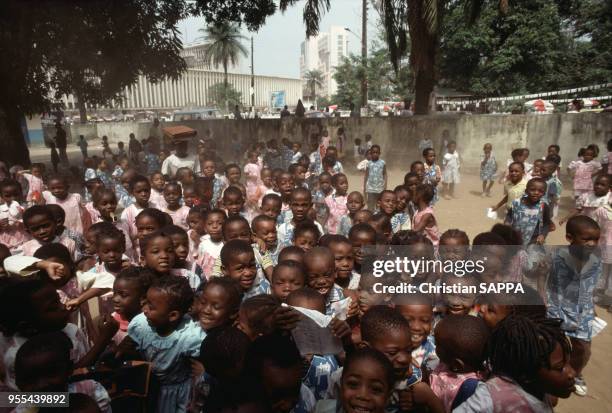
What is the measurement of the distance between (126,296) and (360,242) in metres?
1.69

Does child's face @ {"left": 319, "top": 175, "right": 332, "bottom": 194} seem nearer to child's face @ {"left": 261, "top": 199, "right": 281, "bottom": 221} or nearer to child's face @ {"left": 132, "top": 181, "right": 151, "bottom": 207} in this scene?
child's face @ {"left": 261, "top": 199, "right": 281, "bottom": 221}

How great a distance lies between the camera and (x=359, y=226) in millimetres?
3197

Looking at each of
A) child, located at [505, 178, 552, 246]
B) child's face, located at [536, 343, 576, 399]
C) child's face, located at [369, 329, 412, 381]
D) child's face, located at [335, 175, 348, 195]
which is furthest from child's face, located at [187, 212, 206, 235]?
child, located at [505, 178, 552, 246]

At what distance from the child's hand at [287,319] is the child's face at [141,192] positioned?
2.87m

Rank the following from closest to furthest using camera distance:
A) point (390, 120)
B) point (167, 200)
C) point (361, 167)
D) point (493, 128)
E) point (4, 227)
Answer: point (4, 227) → point (167, 200) → point (361, 167) → point (493, 128) → point (390, 120)

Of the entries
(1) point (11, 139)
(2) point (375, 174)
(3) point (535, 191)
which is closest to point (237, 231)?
(3) point (535, 191)

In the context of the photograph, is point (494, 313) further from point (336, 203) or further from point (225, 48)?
point (225, 48)

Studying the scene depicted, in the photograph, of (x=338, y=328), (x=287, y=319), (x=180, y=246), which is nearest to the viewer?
Answer: (x=287, y=319)

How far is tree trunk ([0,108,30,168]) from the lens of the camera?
8.83 m

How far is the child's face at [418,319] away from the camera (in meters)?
2.12

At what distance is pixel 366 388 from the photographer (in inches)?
59.3

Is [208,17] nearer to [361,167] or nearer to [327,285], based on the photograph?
[361,167]

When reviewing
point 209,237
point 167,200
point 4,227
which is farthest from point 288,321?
Result: point 4,227

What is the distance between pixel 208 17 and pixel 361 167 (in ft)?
21.5
